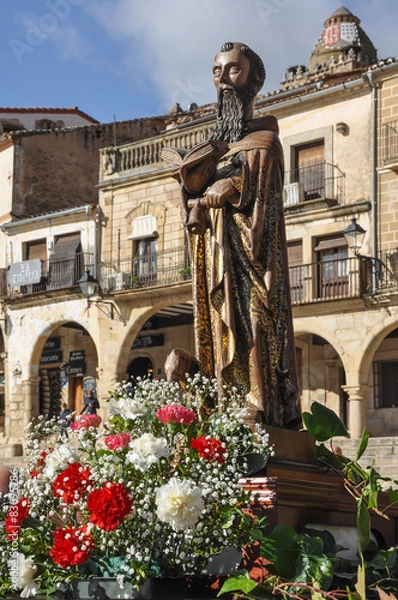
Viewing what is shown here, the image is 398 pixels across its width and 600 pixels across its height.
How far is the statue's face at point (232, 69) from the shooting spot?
19.0 feet

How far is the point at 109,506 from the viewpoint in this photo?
3.70 metres

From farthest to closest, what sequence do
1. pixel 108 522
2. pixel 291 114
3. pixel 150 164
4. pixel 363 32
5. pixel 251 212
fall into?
pixel 363 32, pixel 150 164, pixel 291 114, pixel 251 212, pixel 108 522

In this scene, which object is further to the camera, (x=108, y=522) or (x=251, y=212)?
(x=251, y=212)

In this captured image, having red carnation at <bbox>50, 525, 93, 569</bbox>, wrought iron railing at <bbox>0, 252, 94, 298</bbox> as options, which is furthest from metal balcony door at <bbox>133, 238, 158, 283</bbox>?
red carnation at <bbox>50, 525, 93, 569</bbox>

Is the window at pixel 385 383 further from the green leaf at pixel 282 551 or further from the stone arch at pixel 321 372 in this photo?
the green leaf at pixel 282 551

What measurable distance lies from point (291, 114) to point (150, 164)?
4.79m

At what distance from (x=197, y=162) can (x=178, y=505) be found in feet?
7.63

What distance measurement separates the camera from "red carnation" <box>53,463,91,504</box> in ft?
12.8

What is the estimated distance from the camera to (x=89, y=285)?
27.7m

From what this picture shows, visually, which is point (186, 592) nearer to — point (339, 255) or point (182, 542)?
point (182, 542)

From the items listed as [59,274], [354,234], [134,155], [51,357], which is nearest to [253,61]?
[354,234]

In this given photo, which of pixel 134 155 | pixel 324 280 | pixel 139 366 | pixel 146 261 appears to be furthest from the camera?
pixel 139 366

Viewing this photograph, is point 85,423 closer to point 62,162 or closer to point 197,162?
point 197,162

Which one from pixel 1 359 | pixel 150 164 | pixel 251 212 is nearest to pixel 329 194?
pixel 150 164
